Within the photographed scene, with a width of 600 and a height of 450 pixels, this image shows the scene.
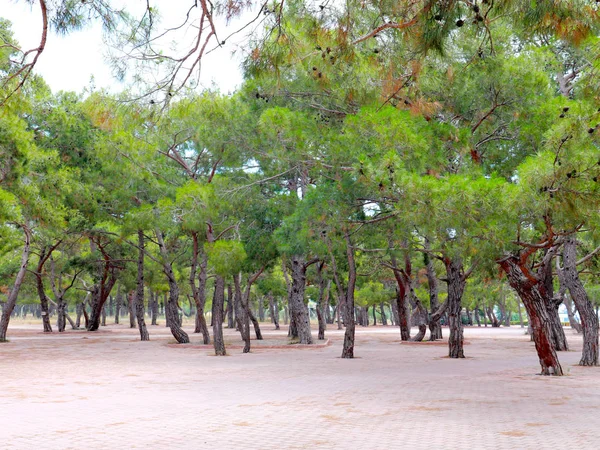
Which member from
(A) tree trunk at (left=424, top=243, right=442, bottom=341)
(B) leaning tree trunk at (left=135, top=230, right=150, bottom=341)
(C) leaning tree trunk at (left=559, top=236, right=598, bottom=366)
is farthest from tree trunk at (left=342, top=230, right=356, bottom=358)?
(B) leaning tree trunk at (left=135, top=230, right=150, bottom=341)

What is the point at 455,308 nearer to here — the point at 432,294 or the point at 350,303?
the point at 350,303

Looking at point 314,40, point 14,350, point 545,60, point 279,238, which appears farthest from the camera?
point 14,350

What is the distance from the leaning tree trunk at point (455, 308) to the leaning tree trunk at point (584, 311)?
127 inches

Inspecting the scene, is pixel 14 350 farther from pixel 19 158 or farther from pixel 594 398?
pixel 594 398

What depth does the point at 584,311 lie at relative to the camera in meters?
15.6

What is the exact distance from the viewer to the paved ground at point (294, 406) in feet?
20.2

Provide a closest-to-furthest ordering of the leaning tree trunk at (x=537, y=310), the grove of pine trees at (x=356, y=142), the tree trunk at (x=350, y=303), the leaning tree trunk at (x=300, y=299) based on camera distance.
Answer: the grove of pine trees at (x=356, y=142) → the leaning tree trunk at (x=537, y=310) → the tree trunk at (x=350, y=303) → the leaning tree trunk at (x=300, y=299)

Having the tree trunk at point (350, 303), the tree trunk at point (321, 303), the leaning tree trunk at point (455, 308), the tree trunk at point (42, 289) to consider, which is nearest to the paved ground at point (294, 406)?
the tree trunk at point (350, 303)

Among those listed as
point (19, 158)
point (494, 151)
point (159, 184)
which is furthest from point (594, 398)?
point (159, 184)

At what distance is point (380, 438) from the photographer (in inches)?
245

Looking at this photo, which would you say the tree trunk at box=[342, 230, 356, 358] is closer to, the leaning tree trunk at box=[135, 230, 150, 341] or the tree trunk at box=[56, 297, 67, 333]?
the leaning tree trunk at box=[135, 230, 150, 341]

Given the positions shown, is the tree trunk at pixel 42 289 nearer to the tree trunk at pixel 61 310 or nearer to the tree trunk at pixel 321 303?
the tree trunk at pixel 61 310

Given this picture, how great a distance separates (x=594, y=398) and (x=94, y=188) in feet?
57.0

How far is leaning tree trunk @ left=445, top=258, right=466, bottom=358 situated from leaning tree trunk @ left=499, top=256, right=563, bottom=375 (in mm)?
5899
